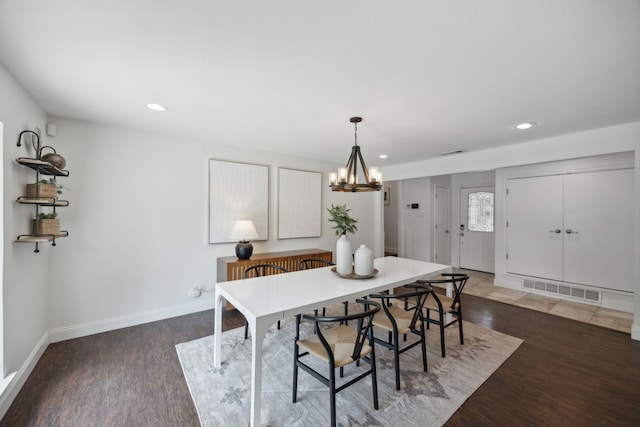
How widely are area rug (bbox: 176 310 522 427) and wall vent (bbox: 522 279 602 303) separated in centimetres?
220

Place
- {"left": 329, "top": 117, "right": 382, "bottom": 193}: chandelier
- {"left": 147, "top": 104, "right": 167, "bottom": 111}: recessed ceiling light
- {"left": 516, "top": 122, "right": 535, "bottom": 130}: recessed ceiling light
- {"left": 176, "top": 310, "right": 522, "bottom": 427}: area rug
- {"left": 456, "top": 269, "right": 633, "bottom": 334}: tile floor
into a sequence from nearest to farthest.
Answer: {"left": 176, "top": 310, "right": 522, "bottom": 427}: area rug → {"left": 147, "top": 104, "right": 167, "bottom": 111}: recessed ceiling light → {"left": 329, "top": 117, "right": 382, "bottom": 193}: chandelier → {"left": 516, "top": 122, "right": 535, "bottom": 130}: recessed ceiling light → {"left": 456, "top": 269, "right": 633, "bottom": 334}: tile floor

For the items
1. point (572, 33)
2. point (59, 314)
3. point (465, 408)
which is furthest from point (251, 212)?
point (572, 33)

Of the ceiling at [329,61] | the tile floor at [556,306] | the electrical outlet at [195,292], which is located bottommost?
the tile floor at [556,306]

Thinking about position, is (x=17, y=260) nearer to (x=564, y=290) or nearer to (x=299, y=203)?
(x=299, y=203)

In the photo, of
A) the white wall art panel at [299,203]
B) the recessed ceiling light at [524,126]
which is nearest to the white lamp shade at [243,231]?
the white wall art panel at [299,203]

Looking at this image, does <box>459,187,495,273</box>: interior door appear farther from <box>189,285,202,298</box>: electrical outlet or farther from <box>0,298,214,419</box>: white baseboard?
<box>189,285,202,298</box>: electrical outlet

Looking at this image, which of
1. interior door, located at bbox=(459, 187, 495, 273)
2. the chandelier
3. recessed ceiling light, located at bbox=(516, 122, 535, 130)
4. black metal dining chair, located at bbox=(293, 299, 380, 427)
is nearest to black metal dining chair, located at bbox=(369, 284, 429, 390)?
black metal dining chair, located at bbox=(293, 299, 380, 427)

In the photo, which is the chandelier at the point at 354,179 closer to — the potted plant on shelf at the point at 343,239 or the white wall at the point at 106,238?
the potted plant on shelf at the point at 343,239

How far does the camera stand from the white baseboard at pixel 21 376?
183 centimetres

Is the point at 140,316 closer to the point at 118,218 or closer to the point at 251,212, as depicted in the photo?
the point at 118,218

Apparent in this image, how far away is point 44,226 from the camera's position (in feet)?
7.59

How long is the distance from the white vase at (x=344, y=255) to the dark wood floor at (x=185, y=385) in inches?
50.6

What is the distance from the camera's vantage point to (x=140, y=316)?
332 cm

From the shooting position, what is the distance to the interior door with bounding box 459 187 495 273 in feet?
19.3
